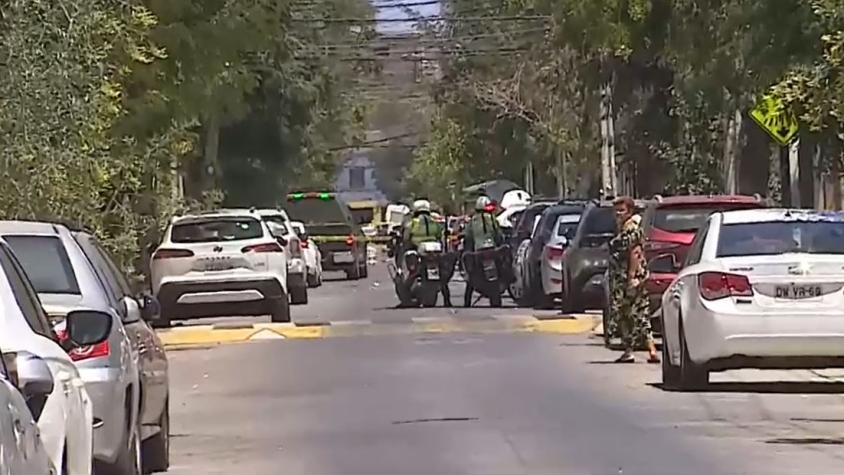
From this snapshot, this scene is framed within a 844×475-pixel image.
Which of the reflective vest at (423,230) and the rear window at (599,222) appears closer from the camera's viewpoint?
the rear window at (599,222)

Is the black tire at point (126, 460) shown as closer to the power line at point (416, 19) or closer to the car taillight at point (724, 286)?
the car taillight at point (724, 286)

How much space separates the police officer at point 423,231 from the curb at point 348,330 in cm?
485

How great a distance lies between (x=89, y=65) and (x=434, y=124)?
73.7 meters

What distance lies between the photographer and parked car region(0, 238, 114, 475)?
9117mm

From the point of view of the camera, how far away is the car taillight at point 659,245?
80.6 feet

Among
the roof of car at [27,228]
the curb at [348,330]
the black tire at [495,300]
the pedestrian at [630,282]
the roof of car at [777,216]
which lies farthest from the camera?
the black tire at [495,300]

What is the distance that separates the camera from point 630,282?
22203 millimetres

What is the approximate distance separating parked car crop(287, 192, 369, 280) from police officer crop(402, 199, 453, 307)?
1801cm

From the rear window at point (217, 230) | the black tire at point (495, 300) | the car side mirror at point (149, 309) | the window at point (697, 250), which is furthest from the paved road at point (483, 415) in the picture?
the black tire at point (495, 300)

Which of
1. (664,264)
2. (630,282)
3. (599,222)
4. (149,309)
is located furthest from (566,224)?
(149,309)

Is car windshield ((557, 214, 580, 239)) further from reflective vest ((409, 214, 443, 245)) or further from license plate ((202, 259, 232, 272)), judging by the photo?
license plate ((202, 259, 232, 272))

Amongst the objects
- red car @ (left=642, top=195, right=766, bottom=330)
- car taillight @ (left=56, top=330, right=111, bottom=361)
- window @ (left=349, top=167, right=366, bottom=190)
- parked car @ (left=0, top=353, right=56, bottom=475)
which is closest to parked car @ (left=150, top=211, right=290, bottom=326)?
red car @ (left=642, top=195, right=766, bottom=330)

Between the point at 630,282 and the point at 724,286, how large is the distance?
4.34 meters

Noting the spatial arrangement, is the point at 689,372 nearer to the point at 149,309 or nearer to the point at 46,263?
the point at 149,309
